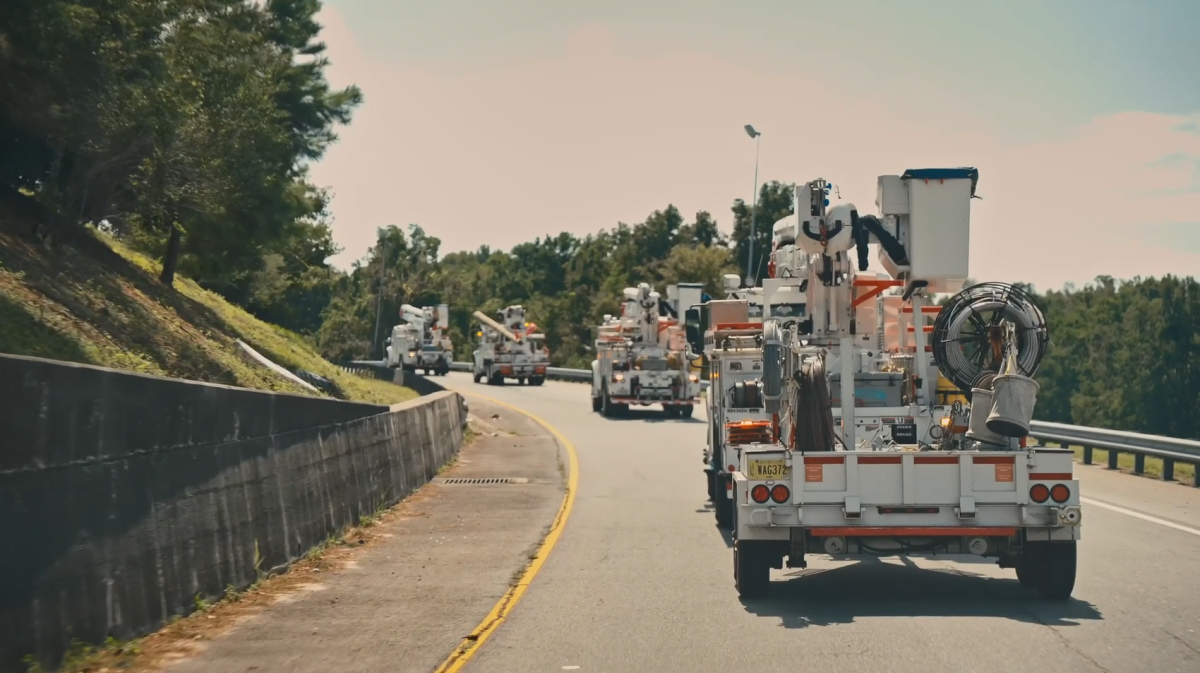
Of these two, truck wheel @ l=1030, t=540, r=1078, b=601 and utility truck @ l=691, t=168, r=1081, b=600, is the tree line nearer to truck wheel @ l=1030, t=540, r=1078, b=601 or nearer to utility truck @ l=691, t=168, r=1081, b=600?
utility truck @ l=691, t=168, r=1081, b=600

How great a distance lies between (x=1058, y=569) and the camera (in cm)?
1095

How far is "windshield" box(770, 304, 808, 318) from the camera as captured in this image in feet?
54.0

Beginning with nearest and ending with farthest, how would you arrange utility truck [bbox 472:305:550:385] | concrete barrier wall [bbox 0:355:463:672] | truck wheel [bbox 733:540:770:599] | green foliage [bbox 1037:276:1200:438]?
concrete barrier wall [bbox 0:355:463:672], truck wheel [bbox 733:540:770:599], utility truck [bbox 472:305:550:385], green foliage [bbox 1037:276:1200:438]

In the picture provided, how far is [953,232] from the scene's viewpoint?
488 inches

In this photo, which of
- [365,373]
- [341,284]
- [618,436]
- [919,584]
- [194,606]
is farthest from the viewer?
[341,284]

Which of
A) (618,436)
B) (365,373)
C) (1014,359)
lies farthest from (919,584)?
(365,373)

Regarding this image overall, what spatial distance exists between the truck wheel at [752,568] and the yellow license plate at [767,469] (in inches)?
21.7

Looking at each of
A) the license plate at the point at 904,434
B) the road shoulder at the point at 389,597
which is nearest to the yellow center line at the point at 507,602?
the road shoulder at the point at 389,597

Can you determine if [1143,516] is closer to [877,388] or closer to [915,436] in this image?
[877,388]

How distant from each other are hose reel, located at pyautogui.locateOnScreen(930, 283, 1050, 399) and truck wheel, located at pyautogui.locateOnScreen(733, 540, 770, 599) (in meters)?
2.35

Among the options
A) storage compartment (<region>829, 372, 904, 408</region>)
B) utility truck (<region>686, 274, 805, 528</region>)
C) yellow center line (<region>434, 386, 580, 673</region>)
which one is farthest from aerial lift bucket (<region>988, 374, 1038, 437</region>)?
utility truck (<region>686, 274, 805, 528</region>)

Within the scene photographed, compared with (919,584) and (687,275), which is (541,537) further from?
(687,275)

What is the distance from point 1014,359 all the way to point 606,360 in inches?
1233

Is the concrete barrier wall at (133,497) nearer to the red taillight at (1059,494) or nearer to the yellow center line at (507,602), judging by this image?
the yellow center line at (507,602)
